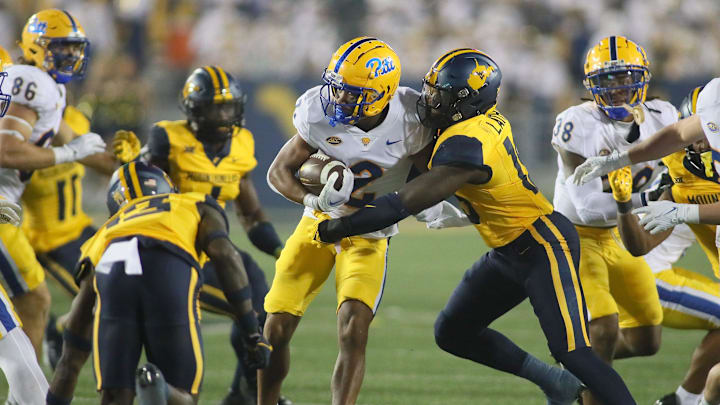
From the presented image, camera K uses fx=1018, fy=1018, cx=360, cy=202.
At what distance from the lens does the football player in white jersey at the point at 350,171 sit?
432cm

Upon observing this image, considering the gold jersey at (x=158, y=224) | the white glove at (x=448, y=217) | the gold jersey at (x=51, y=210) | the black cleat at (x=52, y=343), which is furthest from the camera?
the black cleat at (x=52, y=343)

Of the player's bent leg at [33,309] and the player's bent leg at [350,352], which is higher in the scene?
the player's bent leg at [350,352]

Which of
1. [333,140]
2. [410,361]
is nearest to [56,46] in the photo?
[333,140]

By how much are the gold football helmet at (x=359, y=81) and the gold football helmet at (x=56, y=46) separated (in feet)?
7.12

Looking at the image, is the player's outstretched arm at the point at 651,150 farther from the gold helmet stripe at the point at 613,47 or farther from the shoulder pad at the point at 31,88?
the shoulder pad at the point at 31,88

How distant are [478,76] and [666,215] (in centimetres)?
98

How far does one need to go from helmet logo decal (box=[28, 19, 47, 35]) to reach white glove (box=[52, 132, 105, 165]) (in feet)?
2.25

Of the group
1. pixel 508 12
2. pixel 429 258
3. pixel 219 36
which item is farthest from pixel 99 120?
pixel 508 12

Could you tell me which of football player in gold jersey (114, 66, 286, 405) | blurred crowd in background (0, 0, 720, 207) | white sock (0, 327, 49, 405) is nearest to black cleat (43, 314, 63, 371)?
football player in gold jersey (114, 66, 286, 405)

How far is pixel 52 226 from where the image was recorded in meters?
6.00

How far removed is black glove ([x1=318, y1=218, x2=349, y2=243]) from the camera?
4.00 metres

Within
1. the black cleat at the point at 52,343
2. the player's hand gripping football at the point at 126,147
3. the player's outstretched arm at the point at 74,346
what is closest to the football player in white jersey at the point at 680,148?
the player's outstretched arm at the point at 74,346

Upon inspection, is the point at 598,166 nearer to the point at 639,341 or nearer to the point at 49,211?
the point at 639,341

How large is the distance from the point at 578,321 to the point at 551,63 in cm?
1242
